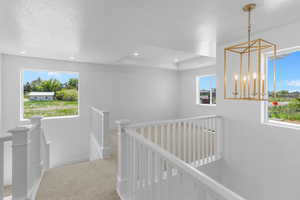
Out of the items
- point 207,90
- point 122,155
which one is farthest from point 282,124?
point 207,90

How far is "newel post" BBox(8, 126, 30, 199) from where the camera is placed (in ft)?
4.67

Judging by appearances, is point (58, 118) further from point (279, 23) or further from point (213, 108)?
point (279, 23)

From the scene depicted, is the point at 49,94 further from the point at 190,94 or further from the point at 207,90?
the point at 207,90

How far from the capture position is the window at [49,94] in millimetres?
4390

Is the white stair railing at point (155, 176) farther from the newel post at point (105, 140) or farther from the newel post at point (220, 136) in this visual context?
the newel post at point (220, 136)

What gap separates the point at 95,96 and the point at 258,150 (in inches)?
181

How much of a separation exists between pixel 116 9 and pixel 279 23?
8.22 ft

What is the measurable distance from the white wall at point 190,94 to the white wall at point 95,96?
1.01 feet

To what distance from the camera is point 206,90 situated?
5824mm

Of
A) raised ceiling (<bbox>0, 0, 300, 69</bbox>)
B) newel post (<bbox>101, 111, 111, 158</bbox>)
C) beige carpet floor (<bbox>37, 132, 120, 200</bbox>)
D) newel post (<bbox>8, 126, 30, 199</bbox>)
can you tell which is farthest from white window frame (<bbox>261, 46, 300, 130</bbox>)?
newel post (<bbox>8, 126, 30, 199</bbox>)

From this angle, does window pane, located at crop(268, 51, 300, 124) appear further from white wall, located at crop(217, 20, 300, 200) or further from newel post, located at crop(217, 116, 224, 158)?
newel post, located at crop(217, 116, 224, 158)

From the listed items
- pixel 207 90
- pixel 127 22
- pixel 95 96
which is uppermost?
A: pixel 127 22

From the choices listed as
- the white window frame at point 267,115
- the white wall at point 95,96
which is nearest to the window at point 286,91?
the white window frame at point 267,115

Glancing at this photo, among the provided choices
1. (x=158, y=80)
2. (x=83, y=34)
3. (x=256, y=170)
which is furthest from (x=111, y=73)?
(x=256, y=170)
